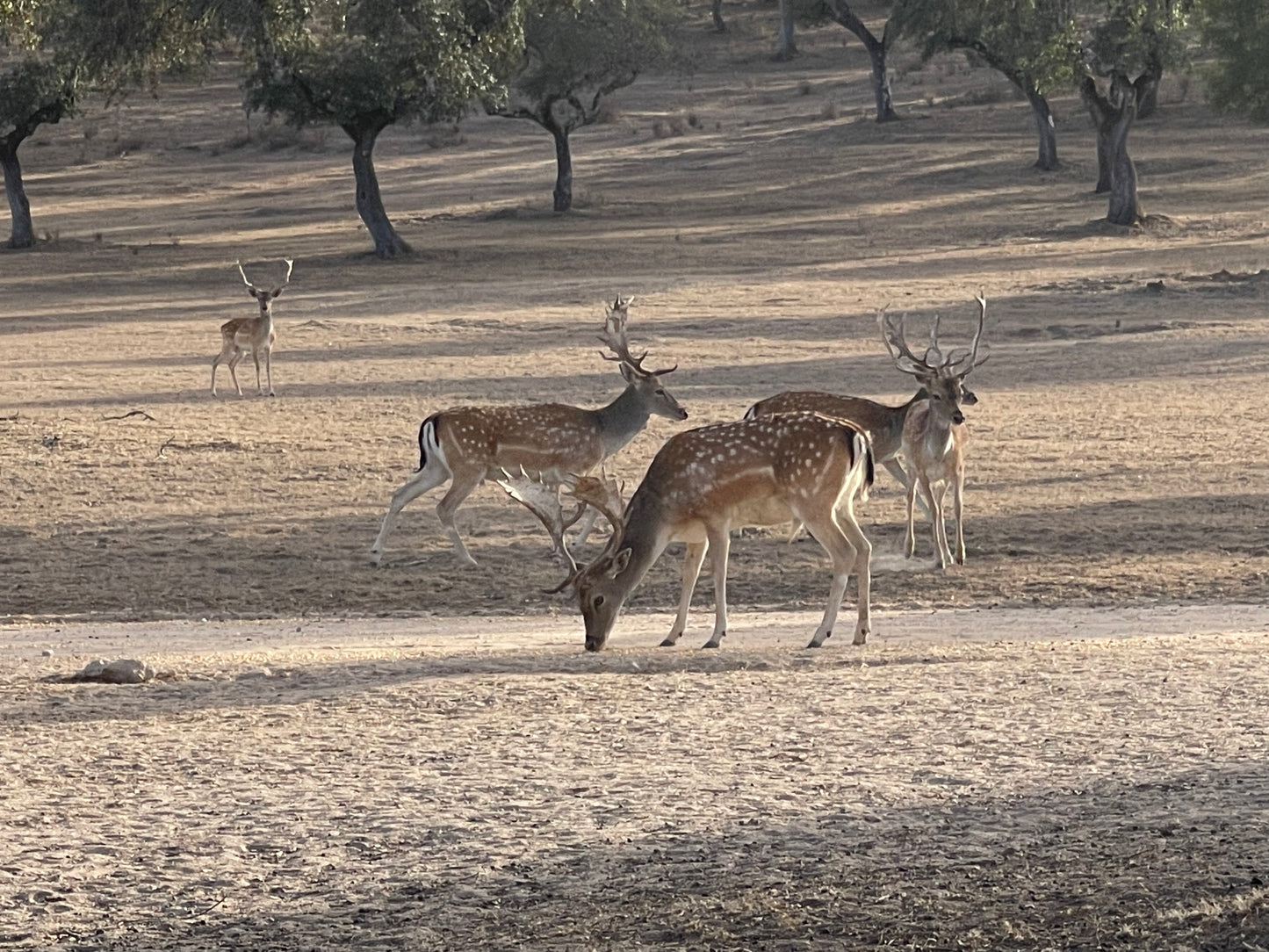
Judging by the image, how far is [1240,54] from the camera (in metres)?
35.1

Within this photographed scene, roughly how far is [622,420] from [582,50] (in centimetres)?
3049

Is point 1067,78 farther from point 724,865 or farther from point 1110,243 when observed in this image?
point 724,865

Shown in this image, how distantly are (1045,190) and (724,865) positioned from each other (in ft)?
130

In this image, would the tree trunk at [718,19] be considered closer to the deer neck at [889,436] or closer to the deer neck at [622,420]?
the deer neck at [622,420]

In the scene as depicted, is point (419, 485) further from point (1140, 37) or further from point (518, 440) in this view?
point (1140, 37)

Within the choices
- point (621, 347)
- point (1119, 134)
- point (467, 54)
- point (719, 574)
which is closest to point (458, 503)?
point (621, 347)

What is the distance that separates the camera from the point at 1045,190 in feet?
145

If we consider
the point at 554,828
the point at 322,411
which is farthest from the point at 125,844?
the point at 322,411

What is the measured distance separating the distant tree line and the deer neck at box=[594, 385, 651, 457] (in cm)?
1396

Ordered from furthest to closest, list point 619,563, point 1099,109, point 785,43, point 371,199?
1. point 785,43
2. point 1099,109
3. point 371,199
4. point 619,563

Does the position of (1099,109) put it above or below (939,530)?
above

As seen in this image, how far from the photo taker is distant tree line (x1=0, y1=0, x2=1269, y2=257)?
29.3 m

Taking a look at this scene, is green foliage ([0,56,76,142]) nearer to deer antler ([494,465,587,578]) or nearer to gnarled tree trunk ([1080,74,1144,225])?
gnarled tree trunk ([1080,74,1144,225])

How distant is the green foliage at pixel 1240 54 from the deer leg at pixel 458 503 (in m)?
24.2
